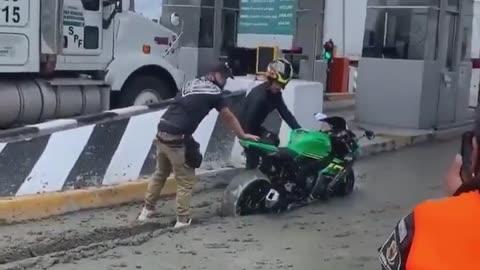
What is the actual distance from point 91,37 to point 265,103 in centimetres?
445

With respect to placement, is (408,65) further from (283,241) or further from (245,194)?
(283,241)

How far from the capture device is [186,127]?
23.6 feet

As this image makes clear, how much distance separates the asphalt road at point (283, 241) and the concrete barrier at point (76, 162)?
1008 mm

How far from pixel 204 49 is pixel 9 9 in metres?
10.9

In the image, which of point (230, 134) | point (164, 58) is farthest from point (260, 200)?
point (164, 58)

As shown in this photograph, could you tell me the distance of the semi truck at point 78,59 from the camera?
427 inches

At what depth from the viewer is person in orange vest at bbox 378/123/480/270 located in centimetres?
178

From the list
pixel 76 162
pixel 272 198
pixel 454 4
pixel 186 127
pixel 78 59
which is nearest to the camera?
pixel 186 127

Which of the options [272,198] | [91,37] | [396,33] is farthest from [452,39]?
[272,198]

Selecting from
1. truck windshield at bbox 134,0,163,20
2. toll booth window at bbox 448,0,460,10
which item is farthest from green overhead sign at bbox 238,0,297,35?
truck windshield at bbox 134,0,163,20

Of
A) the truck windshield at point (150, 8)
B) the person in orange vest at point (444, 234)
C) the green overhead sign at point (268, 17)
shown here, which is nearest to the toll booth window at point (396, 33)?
the green overhead sign at point (268, 17)

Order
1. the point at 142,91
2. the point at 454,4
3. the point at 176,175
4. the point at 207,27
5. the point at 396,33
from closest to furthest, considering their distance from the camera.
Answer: the point at 176,175 < the point at 142,91 < the point at 396,33 < the point at 454,4 < the point at 207,27

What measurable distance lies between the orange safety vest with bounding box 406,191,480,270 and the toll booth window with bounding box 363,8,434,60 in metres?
13.0

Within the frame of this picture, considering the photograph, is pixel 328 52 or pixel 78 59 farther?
pixel 328 52
